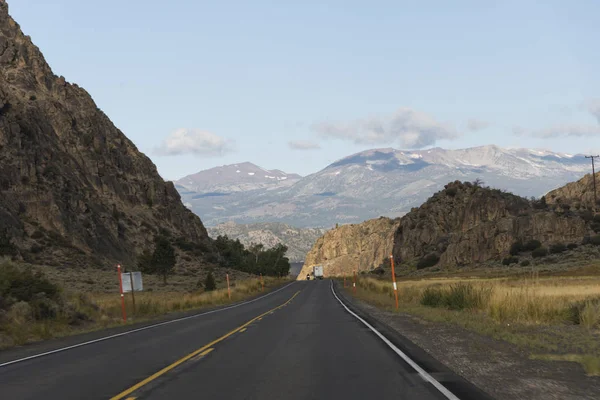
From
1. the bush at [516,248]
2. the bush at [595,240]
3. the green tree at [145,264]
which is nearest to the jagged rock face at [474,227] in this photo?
the bush at [516,248]

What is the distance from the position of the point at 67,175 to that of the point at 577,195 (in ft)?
239

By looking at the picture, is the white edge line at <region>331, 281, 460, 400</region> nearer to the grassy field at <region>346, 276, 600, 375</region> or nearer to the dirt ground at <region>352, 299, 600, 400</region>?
the dirt ground at <region>352, 299, 600, 400</region>

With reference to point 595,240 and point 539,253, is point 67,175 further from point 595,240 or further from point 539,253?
point 595,240

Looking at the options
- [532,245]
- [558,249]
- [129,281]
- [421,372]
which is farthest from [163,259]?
[421,372]

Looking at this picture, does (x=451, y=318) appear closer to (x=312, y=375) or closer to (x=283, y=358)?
(x=283, y=358)

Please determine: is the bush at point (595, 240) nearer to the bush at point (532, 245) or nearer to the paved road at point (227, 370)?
the bush at point (532, 245)

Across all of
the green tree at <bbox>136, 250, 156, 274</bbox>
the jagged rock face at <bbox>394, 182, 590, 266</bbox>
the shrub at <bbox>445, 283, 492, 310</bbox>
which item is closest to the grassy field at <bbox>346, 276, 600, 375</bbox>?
the shrub at <bbox>445, 283, 492, 310</bbox>

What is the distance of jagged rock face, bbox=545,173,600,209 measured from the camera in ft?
317

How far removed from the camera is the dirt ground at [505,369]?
30.9 feet

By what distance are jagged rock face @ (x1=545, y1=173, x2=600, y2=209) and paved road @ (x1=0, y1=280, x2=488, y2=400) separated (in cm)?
8597

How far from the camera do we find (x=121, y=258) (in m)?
82.8

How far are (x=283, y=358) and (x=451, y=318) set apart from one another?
9431 millimetres

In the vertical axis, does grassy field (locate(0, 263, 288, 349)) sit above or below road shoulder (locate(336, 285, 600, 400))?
above

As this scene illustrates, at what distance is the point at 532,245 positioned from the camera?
78812 millimetres
